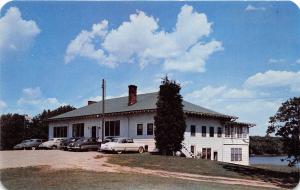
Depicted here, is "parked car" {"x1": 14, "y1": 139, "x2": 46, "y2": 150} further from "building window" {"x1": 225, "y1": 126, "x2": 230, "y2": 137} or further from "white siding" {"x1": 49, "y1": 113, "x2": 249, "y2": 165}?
"building window" {"x1": 225, "y1": 126, "x2": 230, "y2": 137}

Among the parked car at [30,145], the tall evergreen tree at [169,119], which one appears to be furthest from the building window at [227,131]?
the parked car at [30,145]

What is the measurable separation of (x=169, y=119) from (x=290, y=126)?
11.4m

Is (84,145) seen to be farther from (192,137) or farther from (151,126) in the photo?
(192,137)

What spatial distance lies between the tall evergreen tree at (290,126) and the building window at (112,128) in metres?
20.3

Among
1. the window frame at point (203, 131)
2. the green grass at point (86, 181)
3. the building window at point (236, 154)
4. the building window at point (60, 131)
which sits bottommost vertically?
the building window at point (236, 154)

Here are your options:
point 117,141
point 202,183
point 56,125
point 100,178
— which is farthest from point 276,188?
point 56,125

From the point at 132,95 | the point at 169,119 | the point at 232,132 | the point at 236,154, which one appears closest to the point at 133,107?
Result: the point at 132,95

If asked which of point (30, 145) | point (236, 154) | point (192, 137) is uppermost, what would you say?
point (192, 137)

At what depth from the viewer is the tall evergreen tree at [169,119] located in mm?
34594

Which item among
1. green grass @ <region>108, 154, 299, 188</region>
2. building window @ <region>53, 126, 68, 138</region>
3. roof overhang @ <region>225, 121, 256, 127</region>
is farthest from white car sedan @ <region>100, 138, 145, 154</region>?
building window @ <region>53, 126, 68, 138</region>

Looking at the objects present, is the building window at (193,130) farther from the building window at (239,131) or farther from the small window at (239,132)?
the small window at (239,132)

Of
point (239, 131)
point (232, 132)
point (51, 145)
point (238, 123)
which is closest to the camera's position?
point (51, 145)

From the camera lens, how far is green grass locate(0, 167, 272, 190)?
62.8 feet

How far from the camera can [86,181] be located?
20.3 metres
